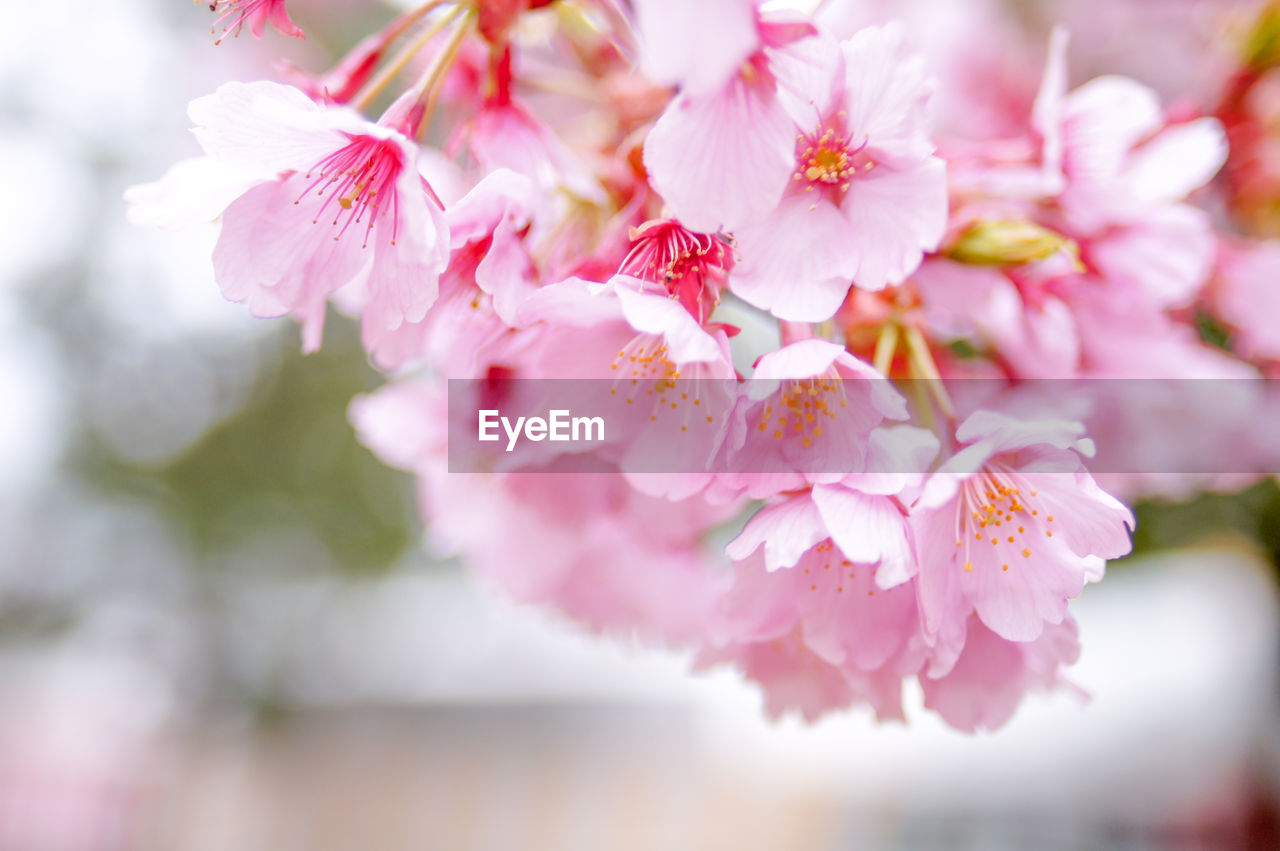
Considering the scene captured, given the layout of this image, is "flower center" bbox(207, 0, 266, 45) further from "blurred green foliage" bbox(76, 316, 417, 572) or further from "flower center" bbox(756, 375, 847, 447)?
"blurred green foliage" bbox(76, 316, 417, 572)

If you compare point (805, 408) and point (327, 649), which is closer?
point (805, 408)

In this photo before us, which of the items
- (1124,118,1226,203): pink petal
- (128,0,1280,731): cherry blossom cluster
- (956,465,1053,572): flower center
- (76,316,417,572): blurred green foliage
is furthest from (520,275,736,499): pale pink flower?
(76,316,417,572): blurred green foliage

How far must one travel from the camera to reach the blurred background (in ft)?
4.02

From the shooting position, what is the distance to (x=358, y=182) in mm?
337

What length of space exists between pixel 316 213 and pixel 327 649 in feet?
8.76

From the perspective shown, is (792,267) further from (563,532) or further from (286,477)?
(286,477)

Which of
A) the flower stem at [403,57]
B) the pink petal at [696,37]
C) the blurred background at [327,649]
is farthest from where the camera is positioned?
the blurred background at [327,649]

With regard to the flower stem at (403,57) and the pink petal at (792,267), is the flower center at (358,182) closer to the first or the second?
the flower stem at (403,57)

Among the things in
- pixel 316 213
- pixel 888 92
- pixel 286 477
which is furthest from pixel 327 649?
pixel 888 92

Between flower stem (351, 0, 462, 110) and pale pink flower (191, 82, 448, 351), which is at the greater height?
flower stem (351, 0, 462, 110)

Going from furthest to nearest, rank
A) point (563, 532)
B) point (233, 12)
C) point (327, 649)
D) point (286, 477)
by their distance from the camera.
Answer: point (327, 649) → point (286, 477) → point (563, 532) → point (233, 12)

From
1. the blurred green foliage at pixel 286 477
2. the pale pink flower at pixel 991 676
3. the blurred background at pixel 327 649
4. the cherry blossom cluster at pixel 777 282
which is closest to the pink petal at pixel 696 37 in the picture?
the cherry blossom cluster at pixel 777 282

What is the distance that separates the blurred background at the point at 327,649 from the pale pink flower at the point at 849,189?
38cm

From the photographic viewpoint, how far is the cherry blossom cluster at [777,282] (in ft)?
0.96
